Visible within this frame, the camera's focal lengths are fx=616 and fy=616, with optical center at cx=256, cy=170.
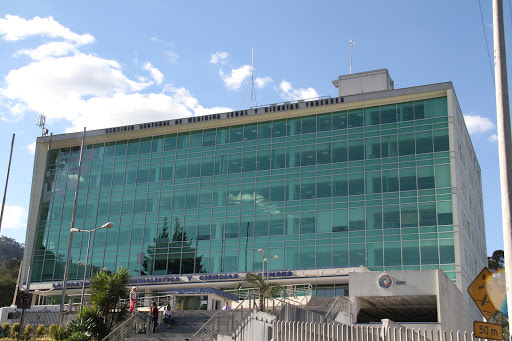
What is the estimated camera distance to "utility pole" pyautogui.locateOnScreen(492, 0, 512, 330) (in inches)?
429

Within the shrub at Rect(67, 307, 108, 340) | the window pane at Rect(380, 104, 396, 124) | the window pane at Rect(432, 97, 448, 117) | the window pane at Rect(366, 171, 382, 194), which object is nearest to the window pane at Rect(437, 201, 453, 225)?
the window pane at Rect(366, 171, 382, 194)

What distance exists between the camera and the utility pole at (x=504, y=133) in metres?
10.9

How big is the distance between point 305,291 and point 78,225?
26.0m

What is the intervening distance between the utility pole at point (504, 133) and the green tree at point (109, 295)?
23304 millimetres

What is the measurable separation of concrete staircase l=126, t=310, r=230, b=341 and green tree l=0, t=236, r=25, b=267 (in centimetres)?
13933

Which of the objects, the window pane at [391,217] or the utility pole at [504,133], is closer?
the utility pole at [504,133]

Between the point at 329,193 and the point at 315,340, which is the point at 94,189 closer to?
the point at 329,193

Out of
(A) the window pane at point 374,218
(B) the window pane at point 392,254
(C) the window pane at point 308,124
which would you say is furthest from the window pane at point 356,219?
(C) the window pane at point 308,124

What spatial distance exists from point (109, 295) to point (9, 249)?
145925 mm

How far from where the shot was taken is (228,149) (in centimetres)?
6081

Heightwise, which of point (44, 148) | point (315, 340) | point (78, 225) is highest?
point (44, 148)

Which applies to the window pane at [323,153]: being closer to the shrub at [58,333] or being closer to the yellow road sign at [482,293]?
the shrub at [58,333]

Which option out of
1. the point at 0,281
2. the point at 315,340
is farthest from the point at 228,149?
the point at 0,281

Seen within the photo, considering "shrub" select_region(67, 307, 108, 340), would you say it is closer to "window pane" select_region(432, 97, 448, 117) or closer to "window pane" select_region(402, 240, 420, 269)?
"window pane" select_region(402, 240, 420, 269)
